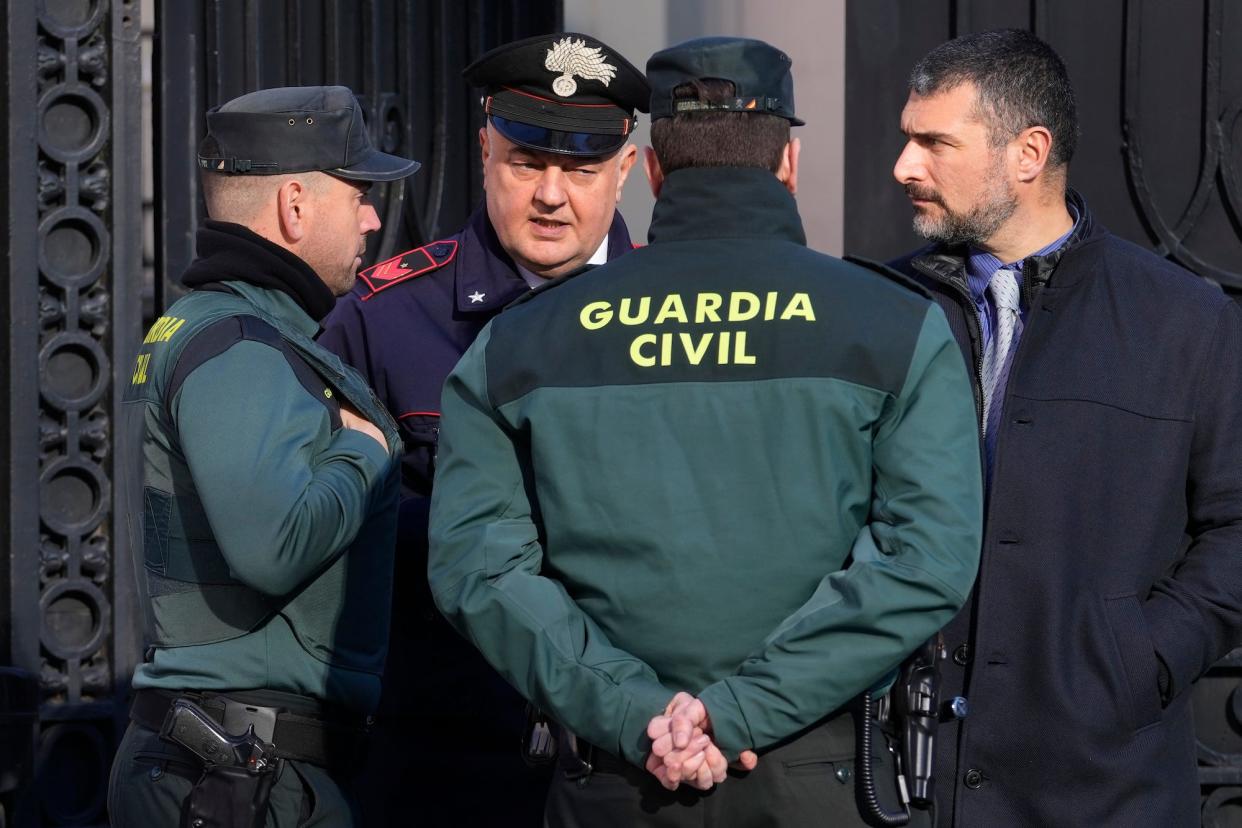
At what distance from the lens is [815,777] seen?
2488 mm

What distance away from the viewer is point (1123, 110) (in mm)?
5020

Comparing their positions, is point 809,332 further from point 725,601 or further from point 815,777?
point 815,777

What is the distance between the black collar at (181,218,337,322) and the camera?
3057mm

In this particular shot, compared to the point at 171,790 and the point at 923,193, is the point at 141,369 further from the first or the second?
the point at 923,193

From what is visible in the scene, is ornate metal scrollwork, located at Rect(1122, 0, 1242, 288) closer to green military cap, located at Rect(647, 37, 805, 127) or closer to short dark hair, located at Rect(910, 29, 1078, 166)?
short dark hair, located at Rect(910, 29, 1078, 166)

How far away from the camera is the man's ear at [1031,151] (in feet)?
11.1

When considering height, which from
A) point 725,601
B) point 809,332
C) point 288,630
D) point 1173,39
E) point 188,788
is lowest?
point 188,788

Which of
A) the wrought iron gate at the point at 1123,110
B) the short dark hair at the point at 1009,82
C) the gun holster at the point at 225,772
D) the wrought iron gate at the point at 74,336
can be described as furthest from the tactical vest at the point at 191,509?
the wrought iron gate at the point at 1123,110

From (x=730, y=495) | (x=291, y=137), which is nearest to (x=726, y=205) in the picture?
(x=730, y=495)

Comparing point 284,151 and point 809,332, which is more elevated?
point 284,151

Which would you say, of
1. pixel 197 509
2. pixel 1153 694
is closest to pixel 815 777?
pixel 1153 694

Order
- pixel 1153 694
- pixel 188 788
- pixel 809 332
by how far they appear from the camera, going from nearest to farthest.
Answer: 1. pixel 809 332
2. pixel 188 788
3. pixel 1153 694

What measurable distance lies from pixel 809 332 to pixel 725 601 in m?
0.39

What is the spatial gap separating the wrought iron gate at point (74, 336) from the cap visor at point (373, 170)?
149 centimetres
